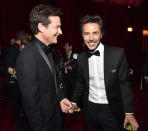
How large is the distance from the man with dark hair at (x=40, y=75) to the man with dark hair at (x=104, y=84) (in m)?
0.42

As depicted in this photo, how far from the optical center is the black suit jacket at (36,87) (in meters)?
1.72

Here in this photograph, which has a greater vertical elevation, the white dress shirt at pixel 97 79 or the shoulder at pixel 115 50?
the shoulder at pixel 115 50

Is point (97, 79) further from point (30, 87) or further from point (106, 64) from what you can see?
point (30, 87)

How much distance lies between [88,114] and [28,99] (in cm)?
87

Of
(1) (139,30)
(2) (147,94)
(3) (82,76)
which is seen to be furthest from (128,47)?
(3) (82,76)

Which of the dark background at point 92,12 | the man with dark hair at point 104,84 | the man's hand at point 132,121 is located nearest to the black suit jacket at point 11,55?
the man with dark hair at point 104,84

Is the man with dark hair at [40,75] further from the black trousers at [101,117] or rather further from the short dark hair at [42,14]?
the black trousers at [101,117]

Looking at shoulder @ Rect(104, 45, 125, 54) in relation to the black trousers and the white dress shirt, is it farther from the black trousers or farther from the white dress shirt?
the black trousers

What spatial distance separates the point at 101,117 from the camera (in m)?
2.20

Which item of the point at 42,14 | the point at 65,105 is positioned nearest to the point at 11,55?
the point at 65,105

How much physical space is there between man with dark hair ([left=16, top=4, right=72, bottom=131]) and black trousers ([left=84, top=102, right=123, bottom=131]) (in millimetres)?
421

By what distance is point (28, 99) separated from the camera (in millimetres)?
1730

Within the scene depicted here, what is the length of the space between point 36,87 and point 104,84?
2.61 feet

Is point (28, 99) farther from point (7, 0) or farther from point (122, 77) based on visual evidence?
point (7, 0)
